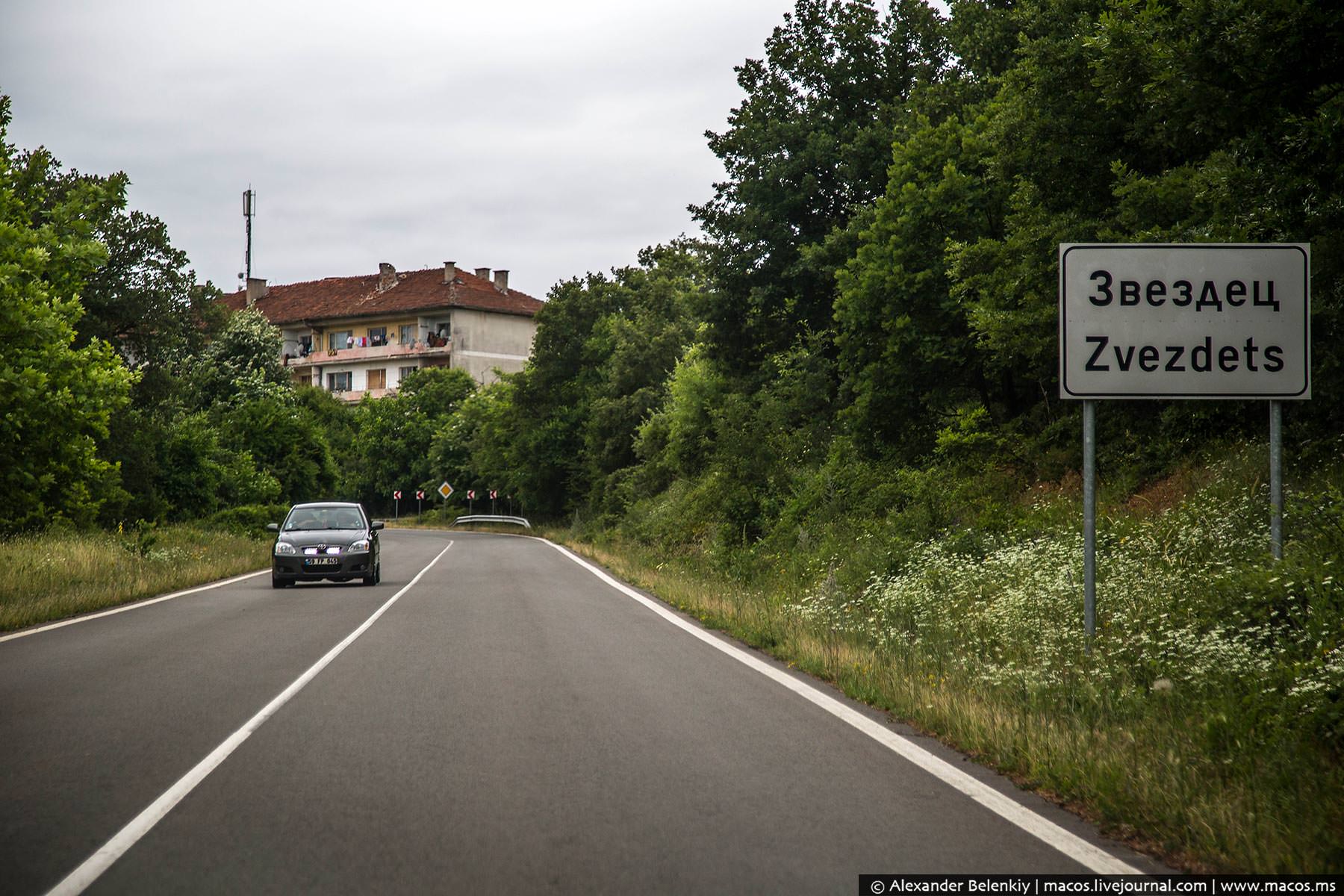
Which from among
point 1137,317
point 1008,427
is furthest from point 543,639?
point 1008,427

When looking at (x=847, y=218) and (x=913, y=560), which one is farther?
(x=847, y=218)

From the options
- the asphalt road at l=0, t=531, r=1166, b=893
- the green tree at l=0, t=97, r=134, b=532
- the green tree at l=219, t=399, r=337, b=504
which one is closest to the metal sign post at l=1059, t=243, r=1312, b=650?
the asphalt road at l=0, t=531, r=1166, b=893

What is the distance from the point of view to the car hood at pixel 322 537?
75.0ft

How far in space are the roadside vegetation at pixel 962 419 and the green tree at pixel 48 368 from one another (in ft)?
0.32

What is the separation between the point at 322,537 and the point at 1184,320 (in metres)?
18.2

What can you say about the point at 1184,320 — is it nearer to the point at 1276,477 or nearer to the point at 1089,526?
the point at 1276,477

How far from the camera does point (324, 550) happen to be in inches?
896

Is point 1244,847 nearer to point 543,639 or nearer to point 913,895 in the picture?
point 913,895

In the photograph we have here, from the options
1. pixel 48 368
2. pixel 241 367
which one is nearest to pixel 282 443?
pixel 241 367

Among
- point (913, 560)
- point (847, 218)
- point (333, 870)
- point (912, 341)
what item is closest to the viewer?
point (333, 870)

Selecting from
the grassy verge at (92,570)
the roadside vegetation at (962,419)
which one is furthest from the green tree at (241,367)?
the grassy verge at (92,570)

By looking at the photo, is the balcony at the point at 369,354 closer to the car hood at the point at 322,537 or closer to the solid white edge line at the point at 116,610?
the solid white edge line at the point at 116,610

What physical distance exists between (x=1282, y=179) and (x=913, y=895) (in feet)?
31.4

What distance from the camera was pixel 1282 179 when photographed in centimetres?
1152
